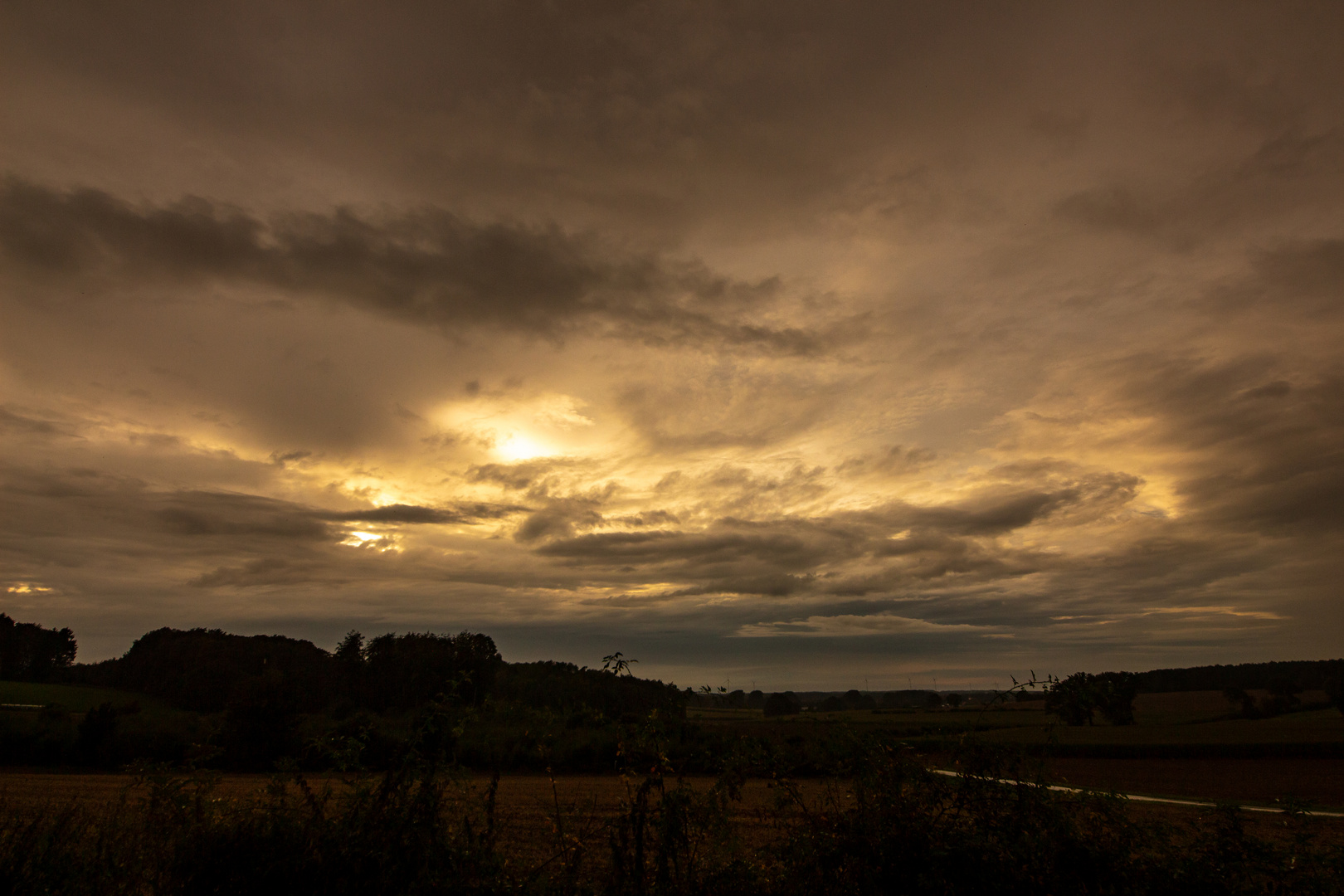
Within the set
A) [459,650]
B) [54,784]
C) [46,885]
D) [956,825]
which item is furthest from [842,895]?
[459,650]

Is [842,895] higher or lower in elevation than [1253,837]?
lower

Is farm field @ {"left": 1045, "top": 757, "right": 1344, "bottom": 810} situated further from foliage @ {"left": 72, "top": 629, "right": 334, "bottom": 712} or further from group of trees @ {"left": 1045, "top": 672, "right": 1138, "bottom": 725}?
foliage @ {"left": 72, "top": 629, "right": 334, "bottom": 712}

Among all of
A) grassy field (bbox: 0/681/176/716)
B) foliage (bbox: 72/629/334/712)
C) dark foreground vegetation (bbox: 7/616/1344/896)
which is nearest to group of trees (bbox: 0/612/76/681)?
Answer: foliage (bbox: 72/629/334/712)

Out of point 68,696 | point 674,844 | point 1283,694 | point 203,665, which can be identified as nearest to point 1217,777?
point 674,844

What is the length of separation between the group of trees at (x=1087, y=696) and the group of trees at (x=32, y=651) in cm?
15388

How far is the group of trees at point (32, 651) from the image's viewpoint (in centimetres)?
11469

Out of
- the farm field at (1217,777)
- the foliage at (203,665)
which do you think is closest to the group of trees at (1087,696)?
the farm field at (1217,777)

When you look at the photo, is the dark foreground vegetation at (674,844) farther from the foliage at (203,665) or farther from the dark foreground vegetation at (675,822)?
the foliage at (203,665)

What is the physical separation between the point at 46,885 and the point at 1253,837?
36.2 ft

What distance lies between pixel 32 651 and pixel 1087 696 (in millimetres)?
166711

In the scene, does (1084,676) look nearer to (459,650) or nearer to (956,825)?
(956,825)

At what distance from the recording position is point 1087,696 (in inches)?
262

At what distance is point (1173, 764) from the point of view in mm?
57125

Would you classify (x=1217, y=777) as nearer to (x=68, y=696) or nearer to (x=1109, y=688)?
(x=1109, y=688)
